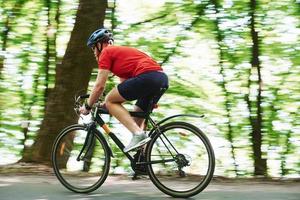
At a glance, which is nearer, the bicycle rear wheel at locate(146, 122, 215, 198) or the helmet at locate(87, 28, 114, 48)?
the bicycle rear wheel at locate(146, 122, 215, 198)

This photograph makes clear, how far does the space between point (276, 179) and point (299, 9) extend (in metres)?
4.78

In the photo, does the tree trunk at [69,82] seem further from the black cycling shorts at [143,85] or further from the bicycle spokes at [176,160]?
the bicycle spokes at [176,160]

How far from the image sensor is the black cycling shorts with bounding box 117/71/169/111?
18.9 feet

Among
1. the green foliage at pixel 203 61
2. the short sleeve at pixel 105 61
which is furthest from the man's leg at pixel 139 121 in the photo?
the green foliage at pixel 203 61

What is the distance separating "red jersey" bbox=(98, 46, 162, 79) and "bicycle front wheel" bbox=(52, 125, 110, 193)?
36.3 inches

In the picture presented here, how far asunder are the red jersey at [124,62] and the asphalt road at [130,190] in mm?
1522

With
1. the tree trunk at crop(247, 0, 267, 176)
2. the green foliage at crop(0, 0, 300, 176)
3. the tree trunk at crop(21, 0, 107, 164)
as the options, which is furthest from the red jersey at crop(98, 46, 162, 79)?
the tree trunk at crop(247, 0, 267, 176)

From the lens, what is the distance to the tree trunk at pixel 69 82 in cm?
846

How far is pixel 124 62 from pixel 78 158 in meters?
1.52

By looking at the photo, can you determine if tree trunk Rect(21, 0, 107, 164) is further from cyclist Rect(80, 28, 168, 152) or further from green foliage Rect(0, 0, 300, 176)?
cyclist Rect(80, 28, 168, 152)

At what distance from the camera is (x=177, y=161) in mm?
5914

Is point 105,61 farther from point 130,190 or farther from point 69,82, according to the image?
point 69,82

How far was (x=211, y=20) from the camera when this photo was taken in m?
11.3

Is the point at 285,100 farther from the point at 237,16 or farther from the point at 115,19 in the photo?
the point at 115,19
